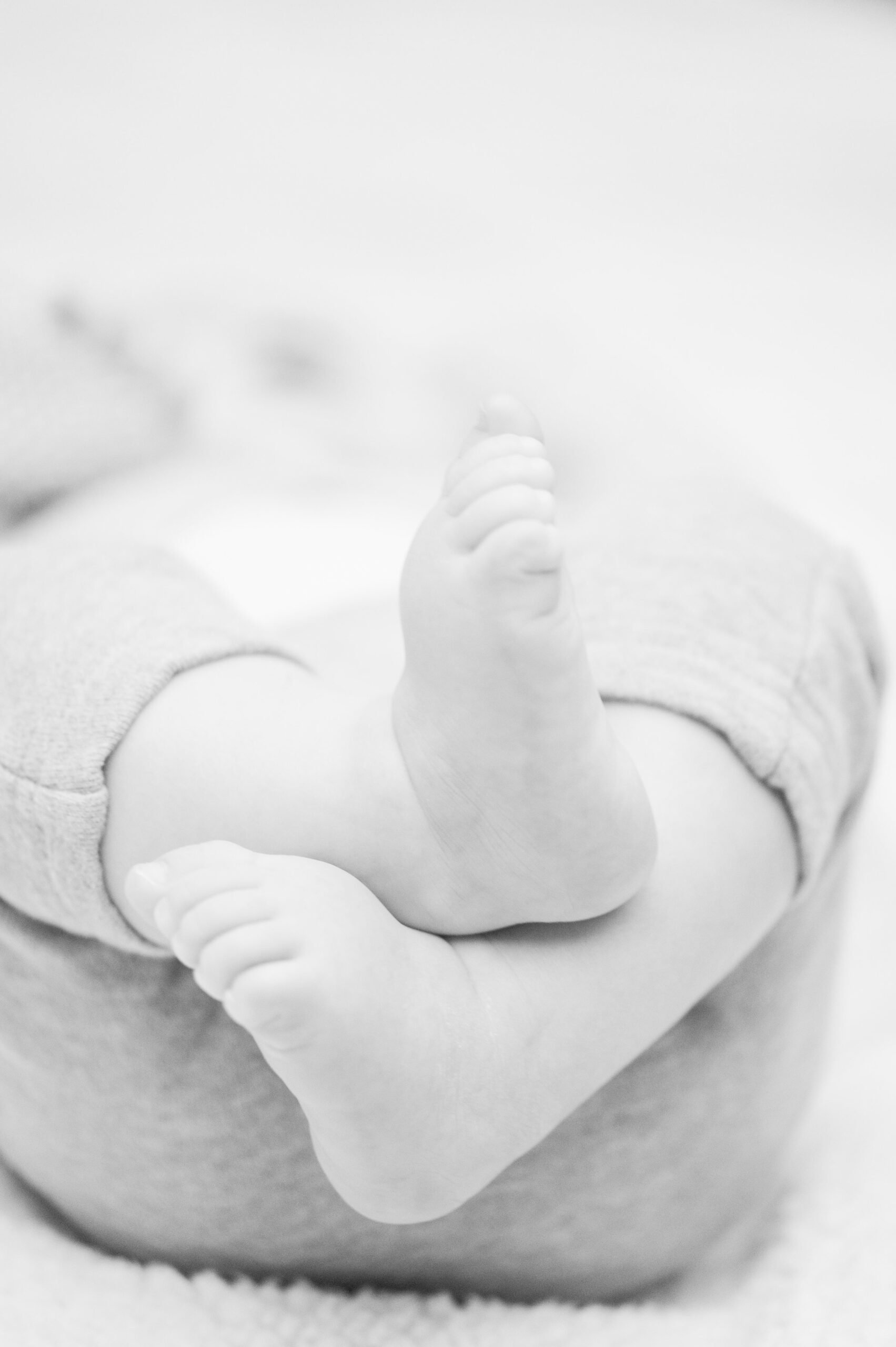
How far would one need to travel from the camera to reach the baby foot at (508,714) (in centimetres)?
45

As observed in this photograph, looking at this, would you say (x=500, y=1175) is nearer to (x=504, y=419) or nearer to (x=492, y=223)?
(x=504, y=419)

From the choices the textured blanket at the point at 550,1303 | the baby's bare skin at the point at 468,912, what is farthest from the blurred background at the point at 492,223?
the baby's bare skin at the point at 468,912

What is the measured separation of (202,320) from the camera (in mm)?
1343

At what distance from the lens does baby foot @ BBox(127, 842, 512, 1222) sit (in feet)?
1.42

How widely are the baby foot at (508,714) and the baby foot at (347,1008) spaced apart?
0.05 m

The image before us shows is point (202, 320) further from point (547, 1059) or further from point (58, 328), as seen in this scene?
point (547, 1059)

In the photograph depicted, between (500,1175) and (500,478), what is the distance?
352mm

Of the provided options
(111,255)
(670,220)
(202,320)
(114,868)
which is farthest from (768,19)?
(114,868)

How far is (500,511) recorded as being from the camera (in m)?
0.45

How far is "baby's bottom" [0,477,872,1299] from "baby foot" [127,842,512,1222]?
0.41 feet

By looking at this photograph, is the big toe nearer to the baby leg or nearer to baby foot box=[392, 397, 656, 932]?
baby foot box=[392, 397, 656, 932]

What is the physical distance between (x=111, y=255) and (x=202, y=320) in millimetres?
582

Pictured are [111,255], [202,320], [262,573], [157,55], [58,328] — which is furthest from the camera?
[157,55]

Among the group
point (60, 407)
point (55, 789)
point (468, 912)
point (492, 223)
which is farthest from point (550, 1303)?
point (492, 223)
